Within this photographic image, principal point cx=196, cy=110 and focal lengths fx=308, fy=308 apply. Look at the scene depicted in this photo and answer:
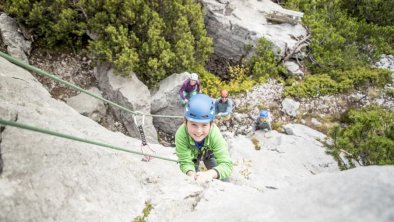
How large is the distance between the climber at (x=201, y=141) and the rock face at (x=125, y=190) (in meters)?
0.29

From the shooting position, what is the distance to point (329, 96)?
12820 millimetres

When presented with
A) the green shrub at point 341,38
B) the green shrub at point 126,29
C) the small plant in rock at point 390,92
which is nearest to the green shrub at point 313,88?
the green shrub at point 341,38

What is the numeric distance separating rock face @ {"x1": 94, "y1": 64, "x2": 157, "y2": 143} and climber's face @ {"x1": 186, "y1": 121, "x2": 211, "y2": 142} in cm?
636

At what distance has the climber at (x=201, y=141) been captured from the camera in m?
4.17

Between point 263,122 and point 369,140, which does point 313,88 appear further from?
point 369,140

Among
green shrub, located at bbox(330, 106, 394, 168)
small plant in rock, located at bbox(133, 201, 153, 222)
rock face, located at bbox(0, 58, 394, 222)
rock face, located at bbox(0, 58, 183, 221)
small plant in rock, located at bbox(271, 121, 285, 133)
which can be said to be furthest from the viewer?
small plant in rock, located at bbox(271, 121, 285, 133)

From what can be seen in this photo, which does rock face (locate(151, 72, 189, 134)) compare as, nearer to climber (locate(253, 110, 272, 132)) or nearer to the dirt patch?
the dirt patch

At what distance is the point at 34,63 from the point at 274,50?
9.47 m

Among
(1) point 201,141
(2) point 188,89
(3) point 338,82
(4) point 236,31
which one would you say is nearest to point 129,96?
(2) point 188,89

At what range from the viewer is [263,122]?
10641mm

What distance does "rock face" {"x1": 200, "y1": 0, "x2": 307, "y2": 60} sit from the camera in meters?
13.5

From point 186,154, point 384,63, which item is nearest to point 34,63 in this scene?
point 186,154

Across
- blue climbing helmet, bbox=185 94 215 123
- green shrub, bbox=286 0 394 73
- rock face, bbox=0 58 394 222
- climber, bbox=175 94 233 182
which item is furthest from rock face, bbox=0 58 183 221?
green shrub, bbox=286 0 394 73

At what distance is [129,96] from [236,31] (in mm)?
5889
